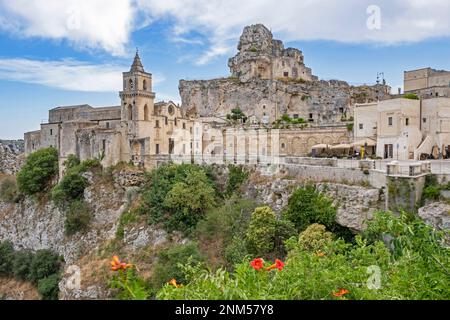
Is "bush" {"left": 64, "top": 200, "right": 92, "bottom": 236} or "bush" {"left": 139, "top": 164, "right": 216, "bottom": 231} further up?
"bush" {"left": 139, "top": 164, "right": 216, "bottom": 231}

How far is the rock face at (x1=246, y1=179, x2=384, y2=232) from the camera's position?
17.9m

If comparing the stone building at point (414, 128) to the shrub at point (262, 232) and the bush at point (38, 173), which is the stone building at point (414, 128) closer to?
the shrub at point (262, 232)

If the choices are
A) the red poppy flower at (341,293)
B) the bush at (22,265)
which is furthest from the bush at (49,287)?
the red poppy flower at (341,293)

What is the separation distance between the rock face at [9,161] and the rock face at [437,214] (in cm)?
3981

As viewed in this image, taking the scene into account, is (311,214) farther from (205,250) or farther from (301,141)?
(301,141)

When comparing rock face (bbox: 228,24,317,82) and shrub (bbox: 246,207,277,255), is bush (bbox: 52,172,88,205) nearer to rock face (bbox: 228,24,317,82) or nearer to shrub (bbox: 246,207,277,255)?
shrub (bbox: 246,207,277,255)

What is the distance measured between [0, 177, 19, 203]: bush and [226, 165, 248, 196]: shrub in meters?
20.7

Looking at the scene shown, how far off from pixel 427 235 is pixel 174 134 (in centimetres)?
2836

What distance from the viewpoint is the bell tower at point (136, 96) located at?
30031 millimetres

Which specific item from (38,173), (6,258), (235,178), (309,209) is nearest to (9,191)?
(38,173)

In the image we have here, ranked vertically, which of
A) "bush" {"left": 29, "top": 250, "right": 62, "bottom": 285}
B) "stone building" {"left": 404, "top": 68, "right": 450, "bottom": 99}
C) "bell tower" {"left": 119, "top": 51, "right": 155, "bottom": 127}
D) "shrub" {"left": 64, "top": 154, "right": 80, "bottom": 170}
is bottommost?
"bush" {"left": 29, "top": 250, "right": 62, "bottom": 285}

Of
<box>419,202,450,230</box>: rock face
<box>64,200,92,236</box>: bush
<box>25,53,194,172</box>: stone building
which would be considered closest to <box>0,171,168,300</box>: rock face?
<box>64,200,92,236</box>: bush

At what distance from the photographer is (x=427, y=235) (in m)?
5.92

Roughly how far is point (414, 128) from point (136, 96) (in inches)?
739
